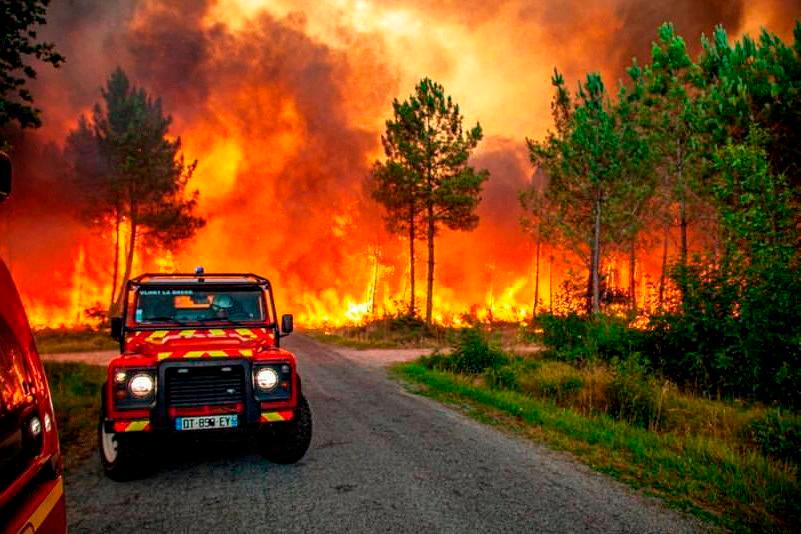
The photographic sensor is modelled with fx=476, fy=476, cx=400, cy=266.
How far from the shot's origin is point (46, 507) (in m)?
2.37

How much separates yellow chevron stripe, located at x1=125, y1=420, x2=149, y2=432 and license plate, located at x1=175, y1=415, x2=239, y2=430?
0.33 meters

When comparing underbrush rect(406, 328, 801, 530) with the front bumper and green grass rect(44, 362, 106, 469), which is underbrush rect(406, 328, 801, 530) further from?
green grass rect(44, 362, 106, 469)

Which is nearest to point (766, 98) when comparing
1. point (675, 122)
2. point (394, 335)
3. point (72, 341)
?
point (675, 122)

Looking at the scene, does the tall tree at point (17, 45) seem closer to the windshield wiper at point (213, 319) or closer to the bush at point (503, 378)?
the windshield wiper at point (213, 319)

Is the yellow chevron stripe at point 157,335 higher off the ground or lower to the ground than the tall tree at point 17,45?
lower

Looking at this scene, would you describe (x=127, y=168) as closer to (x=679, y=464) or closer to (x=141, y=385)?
(x=141, y=385)

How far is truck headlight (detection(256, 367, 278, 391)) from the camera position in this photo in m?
5.75

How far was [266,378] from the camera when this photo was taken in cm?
577

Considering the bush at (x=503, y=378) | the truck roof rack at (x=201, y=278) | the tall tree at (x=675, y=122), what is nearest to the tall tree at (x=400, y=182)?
the tall tree at (x=675, y=122)

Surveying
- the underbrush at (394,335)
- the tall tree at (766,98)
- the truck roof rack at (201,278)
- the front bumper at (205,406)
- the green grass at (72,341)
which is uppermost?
the tall tree at (766,98)

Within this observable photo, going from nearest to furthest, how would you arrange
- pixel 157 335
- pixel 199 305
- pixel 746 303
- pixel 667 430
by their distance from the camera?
1. pixel 157 335
2. pixel 199 305
3. pixel 667 430
4. pixel 746 303

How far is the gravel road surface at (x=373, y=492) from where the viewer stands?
448 centimetres

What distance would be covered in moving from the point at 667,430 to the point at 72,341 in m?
31.1

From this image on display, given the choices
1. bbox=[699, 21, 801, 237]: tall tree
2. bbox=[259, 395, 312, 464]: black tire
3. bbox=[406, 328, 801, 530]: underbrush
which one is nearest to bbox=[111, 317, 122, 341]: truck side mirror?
bbox=[259, 395, 312, 464]: black tire
